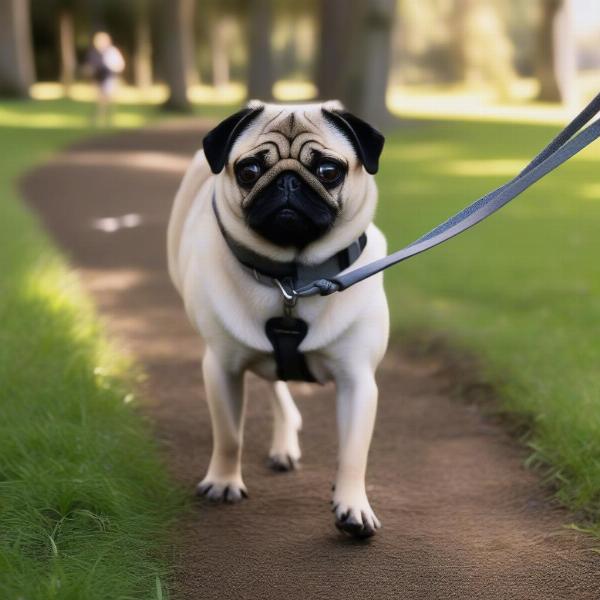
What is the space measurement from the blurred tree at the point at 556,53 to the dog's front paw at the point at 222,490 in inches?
1255

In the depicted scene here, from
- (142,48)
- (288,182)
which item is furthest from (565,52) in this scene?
(288,182)

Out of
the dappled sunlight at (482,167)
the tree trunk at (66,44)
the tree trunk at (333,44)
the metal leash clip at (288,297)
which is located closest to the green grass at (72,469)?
the metal leash clip at (288,297)

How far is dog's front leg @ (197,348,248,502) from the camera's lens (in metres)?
4.10

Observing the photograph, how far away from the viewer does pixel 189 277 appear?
4.24 meters

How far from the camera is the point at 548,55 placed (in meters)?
34.4

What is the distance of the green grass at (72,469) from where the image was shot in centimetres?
329

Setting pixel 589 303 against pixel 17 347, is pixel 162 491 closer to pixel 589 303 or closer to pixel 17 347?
pixel 17 347

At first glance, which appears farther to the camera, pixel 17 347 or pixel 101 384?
pixel 17 347

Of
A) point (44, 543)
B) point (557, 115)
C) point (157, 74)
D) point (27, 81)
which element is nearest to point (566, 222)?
point (44, 543)

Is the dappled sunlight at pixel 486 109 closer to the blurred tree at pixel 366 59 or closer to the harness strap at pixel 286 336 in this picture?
the blurred tree at pixel 366 59

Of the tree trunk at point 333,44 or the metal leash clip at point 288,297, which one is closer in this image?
the metal leash clip at point 288,297

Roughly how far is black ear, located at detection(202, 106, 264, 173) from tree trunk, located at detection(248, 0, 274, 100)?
27.3 metres

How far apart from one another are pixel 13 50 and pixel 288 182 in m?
32.0

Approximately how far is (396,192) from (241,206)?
11.1 meters
